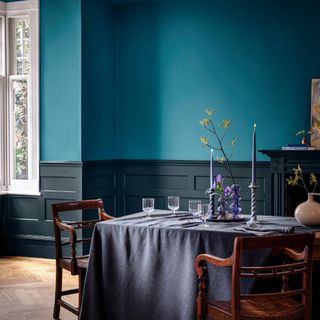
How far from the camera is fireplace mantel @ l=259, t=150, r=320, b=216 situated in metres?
6.17

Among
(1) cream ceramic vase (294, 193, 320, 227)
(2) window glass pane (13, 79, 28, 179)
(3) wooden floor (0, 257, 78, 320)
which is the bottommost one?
(3) wooden floor (0, 257, 78, 320)

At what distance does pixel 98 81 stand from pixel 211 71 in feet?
4.10

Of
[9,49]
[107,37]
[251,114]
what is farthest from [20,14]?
[251,114]

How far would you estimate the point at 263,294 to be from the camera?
120 inches

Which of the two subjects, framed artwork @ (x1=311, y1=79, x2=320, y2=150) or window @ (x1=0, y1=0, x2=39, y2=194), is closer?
framed artwork @ (x1=311, y1=79, x2=320, y2=150)

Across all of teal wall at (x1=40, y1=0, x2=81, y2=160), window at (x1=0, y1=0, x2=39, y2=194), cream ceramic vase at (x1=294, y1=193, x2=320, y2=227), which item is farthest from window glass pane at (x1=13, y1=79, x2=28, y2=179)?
cream ceramic vase at (x1=294, y1=193, x2=320, y2=227)

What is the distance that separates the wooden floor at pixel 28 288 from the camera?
462 centimetres

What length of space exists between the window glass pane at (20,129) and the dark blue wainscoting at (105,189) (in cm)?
32

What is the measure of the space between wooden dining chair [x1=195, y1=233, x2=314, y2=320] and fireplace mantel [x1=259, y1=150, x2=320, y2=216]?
2966mm

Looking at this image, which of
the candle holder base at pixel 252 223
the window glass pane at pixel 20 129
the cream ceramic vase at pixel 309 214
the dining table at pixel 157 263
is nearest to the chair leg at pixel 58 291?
the dining table at pixel 157 263

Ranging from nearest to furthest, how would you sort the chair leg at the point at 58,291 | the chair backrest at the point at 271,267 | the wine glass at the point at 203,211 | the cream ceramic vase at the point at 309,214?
the chair backrest at the point at 271,267 < the cream ceramic vase at the point at 309,214 < the wine glass at the point at 203,211 < the chair leg at the point at 58,291

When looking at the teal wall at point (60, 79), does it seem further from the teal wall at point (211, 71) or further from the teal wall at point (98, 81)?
the teal wall at point (211, 71)

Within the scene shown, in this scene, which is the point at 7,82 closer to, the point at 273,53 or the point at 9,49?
the point at 9,49

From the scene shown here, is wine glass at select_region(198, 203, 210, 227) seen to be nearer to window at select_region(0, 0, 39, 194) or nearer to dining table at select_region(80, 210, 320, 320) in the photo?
dining table at select_region(80, 210, 320, 320)
